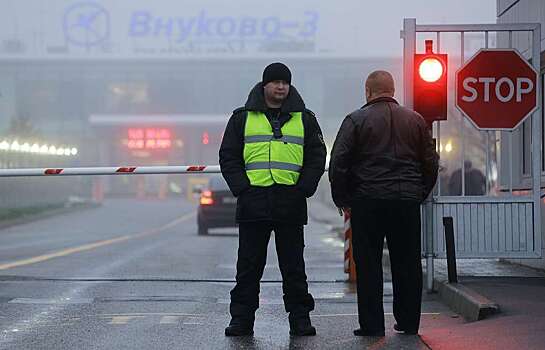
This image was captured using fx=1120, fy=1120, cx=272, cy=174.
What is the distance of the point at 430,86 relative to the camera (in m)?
9.61

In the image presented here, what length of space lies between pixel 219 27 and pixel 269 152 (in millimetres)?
113277

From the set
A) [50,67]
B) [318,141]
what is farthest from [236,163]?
[50,67]

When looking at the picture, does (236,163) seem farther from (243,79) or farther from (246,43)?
(246,43)

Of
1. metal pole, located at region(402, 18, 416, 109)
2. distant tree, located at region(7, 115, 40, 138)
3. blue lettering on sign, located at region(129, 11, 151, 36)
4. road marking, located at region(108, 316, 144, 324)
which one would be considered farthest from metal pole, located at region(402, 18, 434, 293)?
blue lettering on sign, located at region(129, 11, 151, 36)

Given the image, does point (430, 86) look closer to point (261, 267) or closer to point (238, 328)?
point (261, 267)

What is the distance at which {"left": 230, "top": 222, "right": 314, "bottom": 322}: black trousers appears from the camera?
7297mm

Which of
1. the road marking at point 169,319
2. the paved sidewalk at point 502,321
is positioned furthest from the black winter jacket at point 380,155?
the road marking at point 169,319

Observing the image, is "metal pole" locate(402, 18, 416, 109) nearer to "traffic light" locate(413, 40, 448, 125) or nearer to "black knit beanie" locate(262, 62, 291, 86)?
"traffic light" locate(413, 40, 448, 125)

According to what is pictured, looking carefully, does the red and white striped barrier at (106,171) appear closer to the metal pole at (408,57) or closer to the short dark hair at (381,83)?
the metal pole at (408,57)

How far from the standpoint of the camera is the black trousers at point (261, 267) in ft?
23.9

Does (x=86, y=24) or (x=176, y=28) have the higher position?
(x=86, y=24)

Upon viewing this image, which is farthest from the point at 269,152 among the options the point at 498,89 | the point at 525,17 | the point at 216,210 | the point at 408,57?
the point at 216,210

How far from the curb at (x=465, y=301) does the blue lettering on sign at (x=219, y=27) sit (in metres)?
108

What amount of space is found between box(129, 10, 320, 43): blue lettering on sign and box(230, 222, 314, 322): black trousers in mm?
110320
